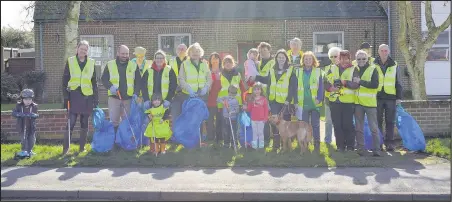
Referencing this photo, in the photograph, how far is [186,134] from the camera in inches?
381

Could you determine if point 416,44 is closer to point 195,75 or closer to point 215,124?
point 215,124

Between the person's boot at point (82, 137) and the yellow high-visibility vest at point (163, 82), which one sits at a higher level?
the yellow high-visibility vest at point (163, 82)

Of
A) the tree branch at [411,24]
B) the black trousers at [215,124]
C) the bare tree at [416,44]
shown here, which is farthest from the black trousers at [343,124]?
the tree branch at [411,24]

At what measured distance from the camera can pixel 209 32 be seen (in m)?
20.2

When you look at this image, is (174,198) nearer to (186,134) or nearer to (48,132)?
(186,134)

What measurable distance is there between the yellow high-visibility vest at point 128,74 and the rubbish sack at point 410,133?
196 inches

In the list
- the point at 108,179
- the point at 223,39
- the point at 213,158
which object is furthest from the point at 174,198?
the point at 223,39

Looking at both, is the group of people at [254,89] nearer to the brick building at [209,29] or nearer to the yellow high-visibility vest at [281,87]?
the yellow high-visibility vest at [281,87]

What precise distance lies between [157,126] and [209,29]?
11424 mm

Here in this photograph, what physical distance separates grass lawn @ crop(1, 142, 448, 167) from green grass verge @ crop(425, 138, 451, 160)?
0.78 feet

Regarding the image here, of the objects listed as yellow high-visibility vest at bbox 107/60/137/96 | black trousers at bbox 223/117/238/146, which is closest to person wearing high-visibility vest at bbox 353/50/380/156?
black trousers at bbox 223/117/238/146

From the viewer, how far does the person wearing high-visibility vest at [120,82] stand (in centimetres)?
952

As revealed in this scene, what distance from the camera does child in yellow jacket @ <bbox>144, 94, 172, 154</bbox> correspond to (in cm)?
923

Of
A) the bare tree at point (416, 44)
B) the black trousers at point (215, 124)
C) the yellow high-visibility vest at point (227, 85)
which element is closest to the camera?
the yellow high-visibility vest at point (227, 85)
